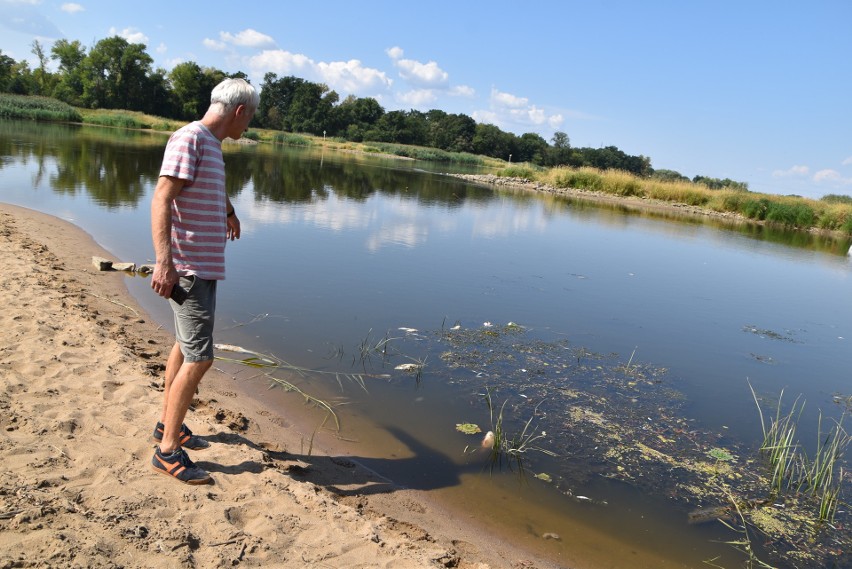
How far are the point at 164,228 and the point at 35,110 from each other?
2487 inches

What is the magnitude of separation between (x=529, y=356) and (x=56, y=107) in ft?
219

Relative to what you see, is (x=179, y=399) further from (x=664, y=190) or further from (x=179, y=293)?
(x=664, y=190)

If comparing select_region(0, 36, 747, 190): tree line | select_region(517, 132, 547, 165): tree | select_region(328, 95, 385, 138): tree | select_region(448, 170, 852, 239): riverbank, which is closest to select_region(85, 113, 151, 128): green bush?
select_region(0, 36, 747, 190): tree line

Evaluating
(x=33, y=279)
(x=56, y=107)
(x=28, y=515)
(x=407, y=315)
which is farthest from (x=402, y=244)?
(x=56, y=107)

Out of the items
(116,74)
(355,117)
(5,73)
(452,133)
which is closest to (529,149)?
(452,133)

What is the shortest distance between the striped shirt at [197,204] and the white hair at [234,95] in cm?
19

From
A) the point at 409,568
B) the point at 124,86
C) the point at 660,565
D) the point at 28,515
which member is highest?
the point at 124,86

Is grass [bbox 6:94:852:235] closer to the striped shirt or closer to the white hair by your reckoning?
the white hair

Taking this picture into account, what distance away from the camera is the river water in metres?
4.35

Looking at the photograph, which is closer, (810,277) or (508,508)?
(508,508)

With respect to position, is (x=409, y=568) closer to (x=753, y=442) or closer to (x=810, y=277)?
(x=753, y=442)

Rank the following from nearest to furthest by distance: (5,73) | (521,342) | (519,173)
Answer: (521,342) → (519,173) → (5,73)

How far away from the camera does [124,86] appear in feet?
267

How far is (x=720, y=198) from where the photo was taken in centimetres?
3659
